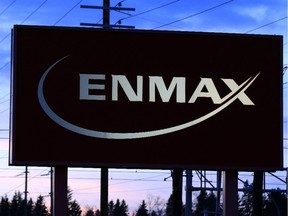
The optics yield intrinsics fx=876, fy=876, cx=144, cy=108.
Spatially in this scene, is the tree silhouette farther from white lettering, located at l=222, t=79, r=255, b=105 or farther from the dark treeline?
white lettering, located at l=222, t=79, r=255, b=105

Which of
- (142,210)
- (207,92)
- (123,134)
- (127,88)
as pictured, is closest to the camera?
(123,134)

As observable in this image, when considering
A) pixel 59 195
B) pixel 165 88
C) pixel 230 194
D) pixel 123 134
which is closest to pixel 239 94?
pixel 165 88

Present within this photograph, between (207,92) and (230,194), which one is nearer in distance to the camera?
(230,194)

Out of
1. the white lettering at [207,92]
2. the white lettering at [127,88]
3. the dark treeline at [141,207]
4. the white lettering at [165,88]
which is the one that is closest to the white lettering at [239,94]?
the white lettering at [207,92]

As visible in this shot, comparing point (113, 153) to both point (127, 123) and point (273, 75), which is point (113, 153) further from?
point (273, 75)

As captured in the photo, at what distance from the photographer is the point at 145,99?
2008 centimetres

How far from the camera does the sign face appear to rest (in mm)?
19734

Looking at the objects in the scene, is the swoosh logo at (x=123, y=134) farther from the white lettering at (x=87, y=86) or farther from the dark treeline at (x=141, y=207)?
the dark treeline at (x=141, y=207)

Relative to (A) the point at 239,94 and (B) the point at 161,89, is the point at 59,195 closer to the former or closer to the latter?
(B) the point at 161,89

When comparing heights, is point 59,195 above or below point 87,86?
below

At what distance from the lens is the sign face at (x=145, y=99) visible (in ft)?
64.7

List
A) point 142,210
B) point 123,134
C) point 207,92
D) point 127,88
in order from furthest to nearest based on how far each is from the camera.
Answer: point 142,210 → point 207,92 → point 127,88 → point 123,134

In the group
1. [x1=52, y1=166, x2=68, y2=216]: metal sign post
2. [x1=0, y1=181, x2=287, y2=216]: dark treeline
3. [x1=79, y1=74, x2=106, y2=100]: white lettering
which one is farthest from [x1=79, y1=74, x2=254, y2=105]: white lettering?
[x1=0, y1=181, x2=287, y2=216]: dark treeline

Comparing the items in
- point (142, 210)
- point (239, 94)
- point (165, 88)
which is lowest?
point (142, 210)
